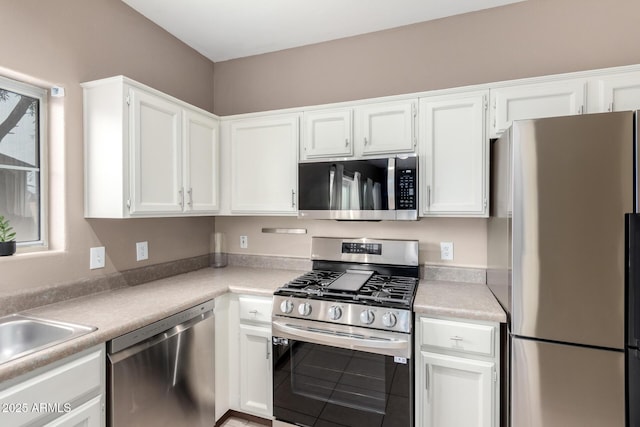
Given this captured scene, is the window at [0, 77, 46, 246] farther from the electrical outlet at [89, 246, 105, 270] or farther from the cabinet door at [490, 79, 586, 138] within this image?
the cabinet door at [490, 79, 586, 138]

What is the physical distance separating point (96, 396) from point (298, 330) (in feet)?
3.11

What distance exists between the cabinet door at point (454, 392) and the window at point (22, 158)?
7.08ft

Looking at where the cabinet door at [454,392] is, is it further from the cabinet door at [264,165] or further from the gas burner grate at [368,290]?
the cabinet door at [264,165]

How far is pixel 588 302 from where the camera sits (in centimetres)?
134

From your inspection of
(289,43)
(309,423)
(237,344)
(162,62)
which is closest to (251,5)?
(289,43)

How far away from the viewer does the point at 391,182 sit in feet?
6.31

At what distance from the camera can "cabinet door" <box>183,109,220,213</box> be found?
7.06 ft

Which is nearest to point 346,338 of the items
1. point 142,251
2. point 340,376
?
point 340,376

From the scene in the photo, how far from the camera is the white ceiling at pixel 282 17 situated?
6.83ft

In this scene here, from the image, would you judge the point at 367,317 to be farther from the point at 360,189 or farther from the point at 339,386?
the point at 360,189

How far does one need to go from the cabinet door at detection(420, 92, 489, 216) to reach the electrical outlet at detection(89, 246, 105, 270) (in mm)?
1950

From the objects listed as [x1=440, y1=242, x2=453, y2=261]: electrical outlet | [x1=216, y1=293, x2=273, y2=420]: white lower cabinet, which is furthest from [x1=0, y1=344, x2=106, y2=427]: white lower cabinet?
[x1=440, y1=242, x2=453, y2=261]: electrical outlet

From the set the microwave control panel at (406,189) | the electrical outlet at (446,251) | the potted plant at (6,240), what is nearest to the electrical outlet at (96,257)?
the potted plant at (6,240)

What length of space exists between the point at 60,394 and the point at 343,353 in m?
1.21
